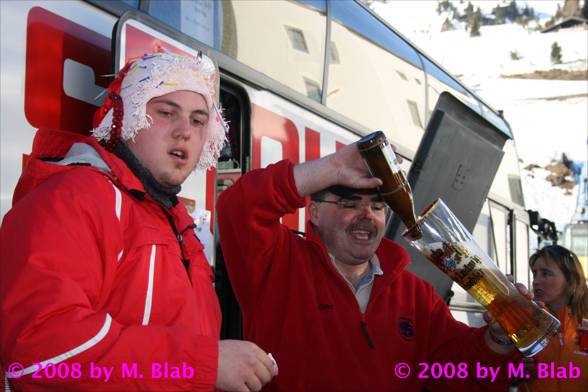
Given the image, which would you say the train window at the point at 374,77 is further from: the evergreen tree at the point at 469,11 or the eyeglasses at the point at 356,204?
the evergreen tree at the point at 469,11

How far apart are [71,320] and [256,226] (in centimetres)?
92

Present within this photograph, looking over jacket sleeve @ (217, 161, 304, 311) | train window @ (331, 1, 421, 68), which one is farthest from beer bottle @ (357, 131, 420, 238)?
train window @ (331, 1, 421, 68)

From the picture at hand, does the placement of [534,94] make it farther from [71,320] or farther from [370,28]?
[71,320]

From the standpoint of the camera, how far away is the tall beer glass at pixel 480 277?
5.98ft

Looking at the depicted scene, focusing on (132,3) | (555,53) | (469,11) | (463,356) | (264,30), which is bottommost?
(463,356)

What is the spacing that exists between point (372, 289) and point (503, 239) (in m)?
5.42

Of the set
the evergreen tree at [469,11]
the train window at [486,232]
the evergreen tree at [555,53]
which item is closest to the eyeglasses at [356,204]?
the train window at [486,232]

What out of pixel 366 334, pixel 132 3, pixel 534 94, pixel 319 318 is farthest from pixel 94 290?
pixel 534 94

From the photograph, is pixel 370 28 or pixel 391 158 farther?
pixel 370 28

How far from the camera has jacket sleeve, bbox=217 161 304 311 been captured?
1.93 m

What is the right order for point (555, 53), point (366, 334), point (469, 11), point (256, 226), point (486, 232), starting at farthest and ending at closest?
point (469, 11) < point (555, 53) < point (486, 232) < point (366, 334) < point (256, 226)

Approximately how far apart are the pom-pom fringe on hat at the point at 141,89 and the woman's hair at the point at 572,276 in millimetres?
2442

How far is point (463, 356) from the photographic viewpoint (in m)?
2.23

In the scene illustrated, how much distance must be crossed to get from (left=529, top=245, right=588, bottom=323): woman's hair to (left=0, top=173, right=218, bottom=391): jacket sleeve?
2678 millimetres
